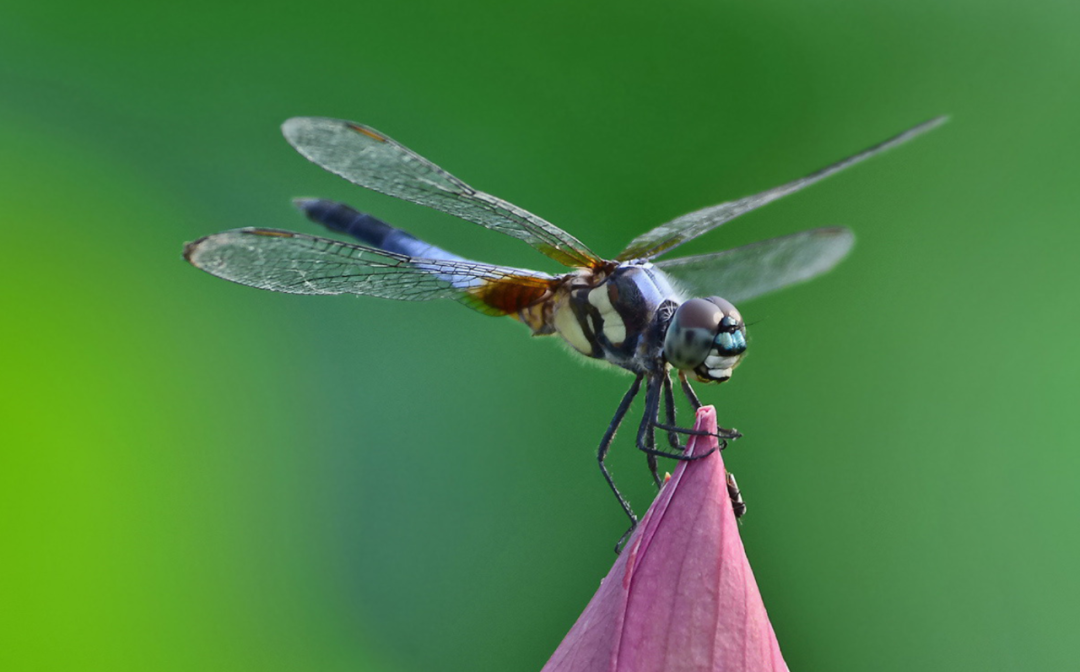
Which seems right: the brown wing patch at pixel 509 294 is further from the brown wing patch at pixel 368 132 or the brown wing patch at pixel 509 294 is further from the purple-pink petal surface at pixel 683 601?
the purple-pink petal surface at pixel 683 601

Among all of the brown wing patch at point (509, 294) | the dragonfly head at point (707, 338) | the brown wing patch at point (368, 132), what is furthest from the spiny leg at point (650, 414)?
the brown wing patch at point (368, 132)

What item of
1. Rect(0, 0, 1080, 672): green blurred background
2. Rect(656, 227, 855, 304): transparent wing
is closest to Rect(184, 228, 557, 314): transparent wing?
Rect(656, 227, 855, 304): transparent wing

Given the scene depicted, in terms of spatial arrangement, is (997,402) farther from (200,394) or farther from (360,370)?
(200,394)

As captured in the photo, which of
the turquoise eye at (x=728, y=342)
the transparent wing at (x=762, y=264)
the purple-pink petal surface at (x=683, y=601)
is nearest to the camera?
the purple-pink petal surface at (x=683, y=601)

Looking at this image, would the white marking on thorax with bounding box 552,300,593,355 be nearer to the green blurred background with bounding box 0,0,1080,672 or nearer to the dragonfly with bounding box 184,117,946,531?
the dragonfly with bounding box 184,117,946,531

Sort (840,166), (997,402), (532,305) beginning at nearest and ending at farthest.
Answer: (840,166)
(532,305)
(997,402)

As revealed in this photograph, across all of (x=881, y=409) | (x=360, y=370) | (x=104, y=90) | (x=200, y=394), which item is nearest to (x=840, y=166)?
(x=881, y=409)
